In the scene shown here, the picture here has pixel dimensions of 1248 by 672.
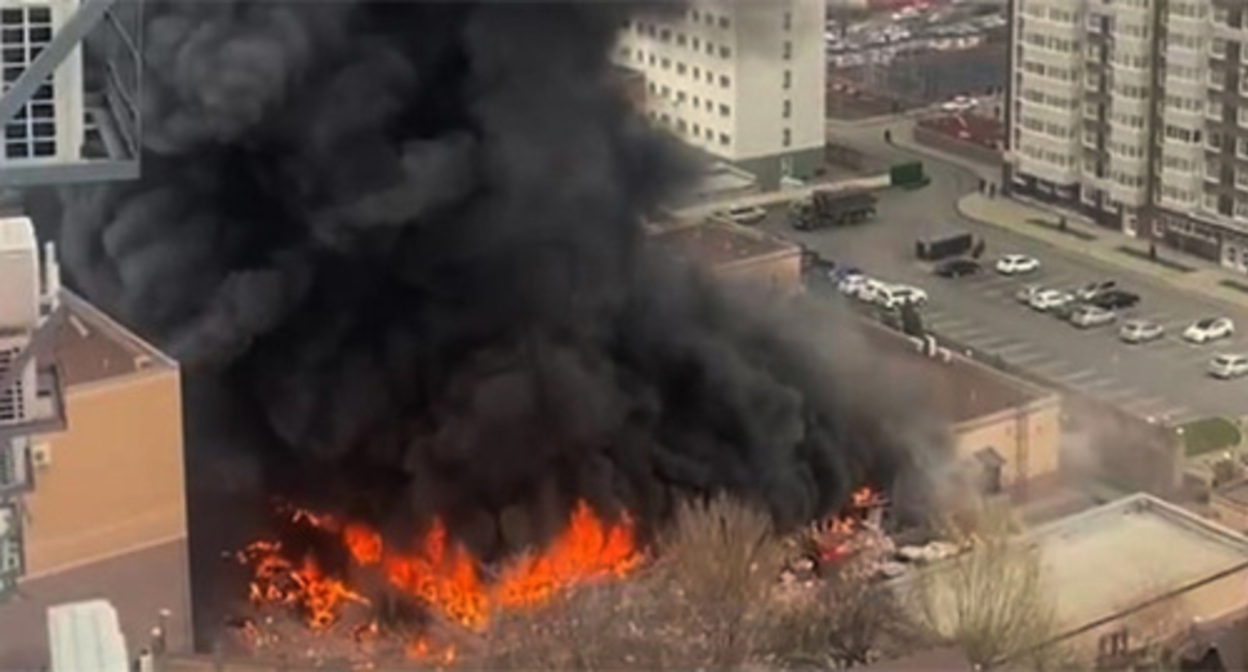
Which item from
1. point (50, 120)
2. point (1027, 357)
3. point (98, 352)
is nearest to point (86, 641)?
point (50, 120)

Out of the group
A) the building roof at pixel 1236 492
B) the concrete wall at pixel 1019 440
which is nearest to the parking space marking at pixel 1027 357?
the concrete wall at pixel 1019 440

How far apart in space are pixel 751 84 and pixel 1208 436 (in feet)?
20.3

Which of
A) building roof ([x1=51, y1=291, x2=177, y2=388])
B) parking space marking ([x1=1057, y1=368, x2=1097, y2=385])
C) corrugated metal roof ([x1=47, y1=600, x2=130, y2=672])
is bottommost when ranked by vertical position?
parking space marking ([x1=1057, y1=368, x2=1097, y2=385])

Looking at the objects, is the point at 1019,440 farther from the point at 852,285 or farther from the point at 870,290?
the point at 852,285

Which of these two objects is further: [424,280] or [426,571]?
[424,280]

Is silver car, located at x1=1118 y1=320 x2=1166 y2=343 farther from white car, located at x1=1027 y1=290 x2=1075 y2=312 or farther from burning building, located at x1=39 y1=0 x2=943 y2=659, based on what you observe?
burning building, located at x1=39 y1=0 x2=943 y2=659

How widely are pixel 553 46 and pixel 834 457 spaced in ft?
8.36

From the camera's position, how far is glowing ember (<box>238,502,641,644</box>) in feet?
38.0

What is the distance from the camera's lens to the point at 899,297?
17312 millimetres

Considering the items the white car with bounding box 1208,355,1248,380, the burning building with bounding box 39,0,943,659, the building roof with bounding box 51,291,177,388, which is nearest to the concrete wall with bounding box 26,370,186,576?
the building roof with bounding box 51,291,177,388

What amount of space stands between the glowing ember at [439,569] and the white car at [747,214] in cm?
675

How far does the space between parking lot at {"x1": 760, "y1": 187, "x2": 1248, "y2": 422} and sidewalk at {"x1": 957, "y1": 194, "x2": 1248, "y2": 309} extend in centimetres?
16

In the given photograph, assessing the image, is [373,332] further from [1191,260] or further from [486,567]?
[1191,260]

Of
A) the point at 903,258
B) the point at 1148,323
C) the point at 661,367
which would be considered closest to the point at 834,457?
the point at 661,367
